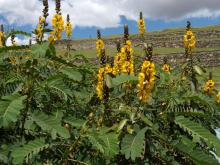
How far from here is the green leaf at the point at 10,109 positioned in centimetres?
253

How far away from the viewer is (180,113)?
3.35 metres

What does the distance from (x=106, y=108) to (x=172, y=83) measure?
1.51 m

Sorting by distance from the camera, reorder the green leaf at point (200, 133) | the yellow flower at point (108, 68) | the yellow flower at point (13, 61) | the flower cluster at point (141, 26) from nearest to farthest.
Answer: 1. the green leaf at point (200, 133)
2. the yellow flower at point (13, 61)
3. the yellow flower at point (108, 68)
4. the flower cluster at point (141, 26)

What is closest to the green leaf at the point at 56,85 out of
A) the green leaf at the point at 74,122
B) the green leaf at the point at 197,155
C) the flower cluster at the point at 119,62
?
the green leaf at the point at 74,122

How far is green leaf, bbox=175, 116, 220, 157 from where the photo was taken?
3.05 m

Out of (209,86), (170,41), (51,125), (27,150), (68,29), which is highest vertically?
(68,29)

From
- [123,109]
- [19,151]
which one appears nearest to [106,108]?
[123,109]

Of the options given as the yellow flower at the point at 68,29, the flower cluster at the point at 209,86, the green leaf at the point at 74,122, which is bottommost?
the flower cluster at the point at 209,86

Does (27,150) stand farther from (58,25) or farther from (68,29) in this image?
(68,29)

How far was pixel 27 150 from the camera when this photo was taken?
8.82 feet

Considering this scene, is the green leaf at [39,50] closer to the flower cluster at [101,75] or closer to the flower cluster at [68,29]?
the flower cluster at [101,75]

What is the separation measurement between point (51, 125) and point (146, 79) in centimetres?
80

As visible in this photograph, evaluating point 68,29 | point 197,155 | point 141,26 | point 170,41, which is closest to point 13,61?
point 197,155

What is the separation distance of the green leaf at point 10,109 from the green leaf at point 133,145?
27.7 inches
